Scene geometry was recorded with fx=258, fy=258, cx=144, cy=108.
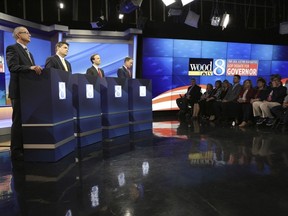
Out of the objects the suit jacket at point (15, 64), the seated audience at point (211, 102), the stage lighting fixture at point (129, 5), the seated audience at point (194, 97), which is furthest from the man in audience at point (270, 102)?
the suit jacket at point (15, 64)

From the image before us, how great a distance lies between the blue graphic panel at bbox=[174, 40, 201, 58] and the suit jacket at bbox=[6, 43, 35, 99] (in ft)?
20.3

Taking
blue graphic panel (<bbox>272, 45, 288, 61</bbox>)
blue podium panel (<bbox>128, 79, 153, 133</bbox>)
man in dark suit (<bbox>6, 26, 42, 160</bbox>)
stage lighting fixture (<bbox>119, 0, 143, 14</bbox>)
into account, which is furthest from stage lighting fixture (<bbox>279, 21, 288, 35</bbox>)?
man in dark suit (<bbox>6, 26, 42, 160</bbox>)

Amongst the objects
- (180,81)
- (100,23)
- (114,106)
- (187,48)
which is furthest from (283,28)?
(114,106)

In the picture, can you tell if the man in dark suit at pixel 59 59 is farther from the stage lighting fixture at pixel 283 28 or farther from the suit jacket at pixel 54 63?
the stage lighting fixture at pixel 283 28

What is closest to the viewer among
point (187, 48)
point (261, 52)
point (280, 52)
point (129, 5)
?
point (129, 5)

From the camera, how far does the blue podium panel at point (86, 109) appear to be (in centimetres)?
376

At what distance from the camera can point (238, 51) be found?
9.30 m

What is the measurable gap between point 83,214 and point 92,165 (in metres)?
1.20

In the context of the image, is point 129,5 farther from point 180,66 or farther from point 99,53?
point 180,66

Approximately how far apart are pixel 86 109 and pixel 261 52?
7937 mm

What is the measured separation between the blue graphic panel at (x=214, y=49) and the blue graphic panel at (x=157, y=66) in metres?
1.31

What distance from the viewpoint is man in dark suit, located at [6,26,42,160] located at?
2973 mm

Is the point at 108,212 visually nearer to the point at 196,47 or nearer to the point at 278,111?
the point at 278,111

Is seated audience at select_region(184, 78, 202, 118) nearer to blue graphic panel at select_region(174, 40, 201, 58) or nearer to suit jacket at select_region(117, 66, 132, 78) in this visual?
blue graphic panel at select_region(174, 40, 201, 58)
